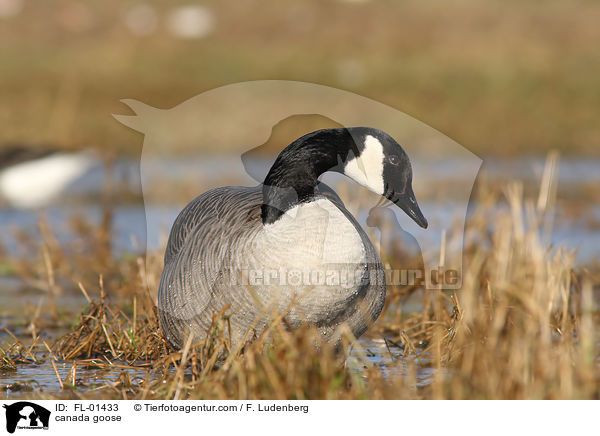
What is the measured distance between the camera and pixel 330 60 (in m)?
22.8

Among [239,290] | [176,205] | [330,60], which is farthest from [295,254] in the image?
[330,60]

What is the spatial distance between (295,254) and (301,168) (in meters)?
0.54

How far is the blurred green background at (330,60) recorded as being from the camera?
19203 mm

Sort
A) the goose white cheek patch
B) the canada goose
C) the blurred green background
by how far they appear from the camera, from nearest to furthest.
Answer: the canada goose < the goose white cheek patch < the blurred green background

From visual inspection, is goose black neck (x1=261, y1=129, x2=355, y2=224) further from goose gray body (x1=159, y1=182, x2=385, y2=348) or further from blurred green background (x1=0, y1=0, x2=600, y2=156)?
blurred green background (x1=0, y1=0, x2=600, y2=156)

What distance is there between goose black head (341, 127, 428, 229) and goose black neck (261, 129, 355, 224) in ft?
0.19

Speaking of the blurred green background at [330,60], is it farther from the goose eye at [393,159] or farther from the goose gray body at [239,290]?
the goose eye at [393,159]

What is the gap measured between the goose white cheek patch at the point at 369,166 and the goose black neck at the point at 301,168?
7 centimetres

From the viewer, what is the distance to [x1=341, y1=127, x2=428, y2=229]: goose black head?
4.75 m
